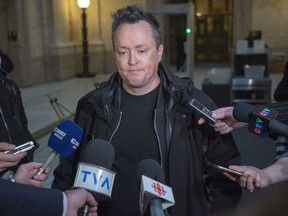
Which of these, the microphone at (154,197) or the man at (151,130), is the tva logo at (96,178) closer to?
the microphone at (154,197)

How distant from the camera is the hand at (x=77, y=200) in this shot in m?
1.22

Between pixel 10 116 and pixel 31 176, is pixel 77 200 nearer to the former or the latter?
pixel 31 176

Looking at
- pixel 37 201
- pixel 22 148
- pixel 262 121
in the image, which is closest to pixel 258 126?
pixel 262 121

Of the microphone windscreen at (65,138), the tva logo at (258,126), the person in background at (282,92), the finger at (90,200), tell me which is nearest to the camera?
the tva logo at (258,126)

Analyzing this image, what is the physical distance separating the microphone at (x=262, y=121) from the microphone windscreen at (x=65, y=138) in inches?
26.9

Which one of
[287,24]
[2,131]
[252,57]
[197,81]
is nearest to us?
[2,131]

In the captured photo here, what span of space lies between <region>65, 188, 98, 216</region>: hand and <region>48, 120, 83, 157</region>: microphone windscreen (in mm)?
351

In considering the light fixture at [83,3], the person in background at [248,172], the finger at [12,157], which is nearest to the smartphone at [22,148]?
the finger at [12,157]

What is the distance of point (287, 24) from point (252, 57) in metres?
6.93

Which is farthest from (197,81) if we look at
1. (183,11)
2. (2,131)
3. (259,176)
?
(259,176)

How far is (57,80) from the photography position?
42.0 ft

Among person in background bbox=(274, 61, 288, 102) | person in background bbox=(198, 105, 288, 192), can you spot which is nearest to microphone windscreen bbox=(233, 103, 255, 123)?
person in background bbox=(198, 105, 288, 192)

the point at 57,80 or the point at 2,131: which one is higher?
the point at 2,131

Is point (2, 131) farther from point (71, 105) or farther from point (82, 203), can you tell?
point (71, 105)
